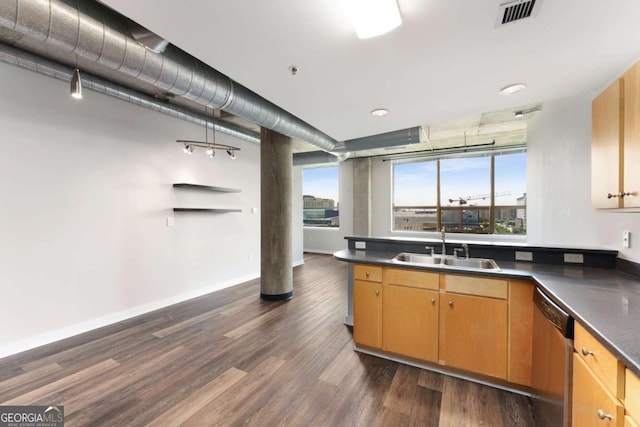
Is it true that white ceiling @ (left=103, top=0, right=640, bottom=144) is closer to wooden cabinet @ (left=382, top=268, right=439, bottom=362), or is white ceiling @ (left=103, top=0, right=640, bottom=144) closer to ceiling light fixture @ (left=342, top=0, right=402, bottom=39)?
ceiling light fixture @ (left=342, top=0, right=402, bottom=39)

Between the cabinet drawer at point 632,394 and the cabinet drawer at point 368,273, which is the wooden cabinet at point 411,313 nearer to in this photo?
the cabinet drawer at point 368,273

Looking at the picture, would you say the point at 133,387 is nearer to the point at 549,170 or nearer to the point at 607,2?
the point at 607,2

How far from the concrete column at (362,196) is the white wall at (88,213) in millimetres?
4086

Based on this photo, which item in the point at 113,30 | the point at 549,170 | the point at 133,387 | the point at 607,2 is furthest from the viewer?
the point at 549,170

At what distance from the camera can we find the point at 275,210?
406 cm

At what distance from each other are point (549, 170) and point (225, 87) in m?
3.65

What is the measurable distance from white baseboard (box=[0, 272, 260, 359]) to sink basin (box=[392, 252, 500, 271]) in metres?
3.32

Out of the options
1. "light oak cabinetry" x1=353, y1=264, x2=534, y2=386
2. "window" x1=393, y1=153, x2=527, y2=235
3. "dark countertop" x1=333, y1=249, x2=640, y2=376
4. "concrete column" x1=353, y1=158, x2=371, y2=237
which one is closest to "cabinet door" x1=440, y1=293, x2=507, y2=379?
"light oak cabinetry" x1=353, y1=264, x2=534, y2=386

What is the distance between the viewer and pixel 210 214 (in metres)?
4.50

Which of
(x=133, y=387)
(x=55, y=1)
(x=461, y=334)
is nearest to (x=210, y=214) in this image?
(x=133, y=387)

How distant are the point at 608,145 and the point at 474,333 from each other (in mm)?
1602

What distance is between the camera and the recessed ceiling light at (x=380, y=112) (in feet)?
9.03

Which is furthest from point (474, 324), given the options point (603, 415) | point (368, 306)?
point (603, 415)

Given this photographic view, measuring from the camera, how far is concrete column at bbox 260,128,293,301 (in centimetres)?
405
